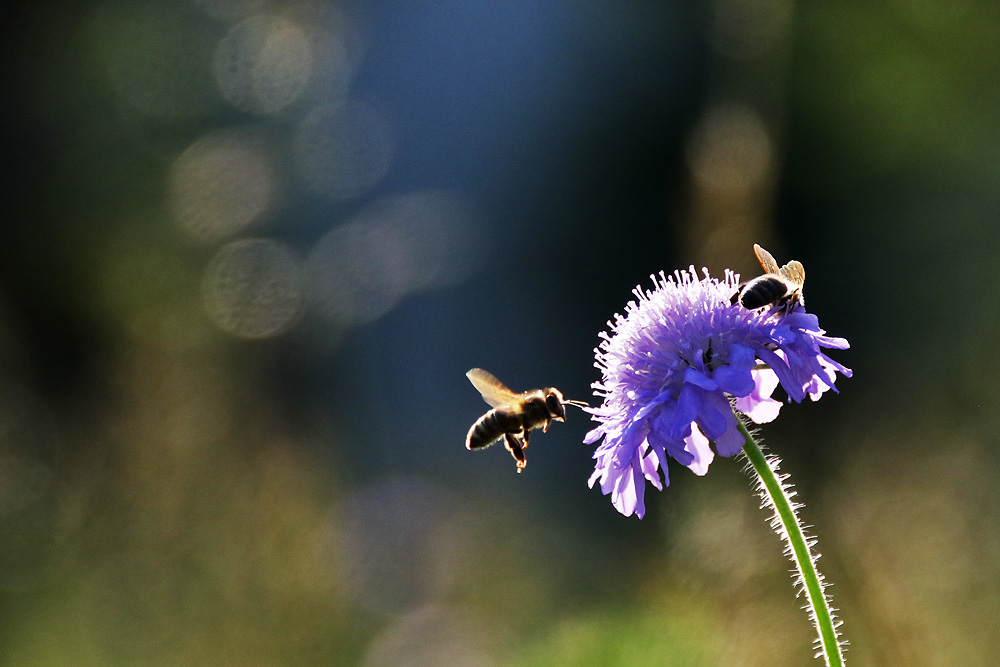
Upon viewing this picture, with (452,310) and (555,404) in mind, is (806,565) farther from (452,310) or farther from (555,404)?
(452,310)

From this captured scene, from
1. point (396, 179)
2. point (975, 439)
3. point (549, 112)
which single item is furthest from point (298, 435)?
point (549, 112)

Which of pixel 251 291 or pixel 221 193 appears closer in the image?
pixel 251 291

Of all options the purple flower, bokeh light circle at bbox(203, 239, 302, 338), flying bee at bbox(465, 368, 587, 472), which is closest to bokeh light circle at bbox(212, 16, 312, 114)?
bokeh light circle at bbox(203, 239, 302, 338)

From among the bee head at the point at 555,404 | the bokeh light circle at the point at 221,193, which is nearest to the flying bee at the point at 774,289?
the bee head at the point at 555,404

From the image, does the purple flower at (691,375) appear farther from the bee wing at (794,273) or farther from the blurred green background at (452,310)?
the blurred green background at (452,310)

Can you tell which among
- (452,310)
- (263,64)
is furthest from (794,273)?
(452,310)

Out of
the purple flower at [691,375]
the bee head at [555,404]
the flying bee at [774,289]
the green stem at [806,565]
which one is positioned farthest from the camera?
the bee head at [555,404]
